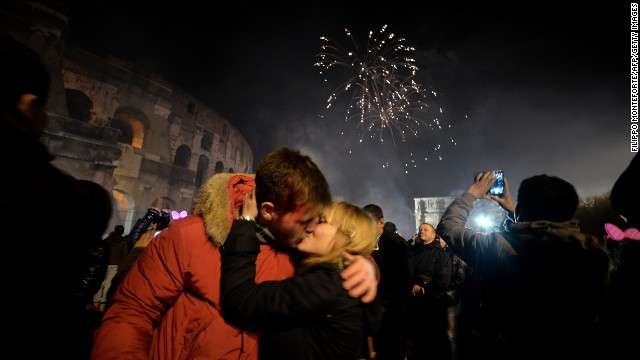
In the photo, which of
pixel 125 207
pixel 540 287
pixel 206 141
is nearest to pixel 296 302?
pixel 540 287

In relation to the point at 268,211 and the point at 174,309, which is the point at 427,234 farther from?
the point at 174,309

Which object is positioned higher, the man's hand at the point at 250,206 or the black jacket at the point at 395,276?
the man's hand at the point at 250,206

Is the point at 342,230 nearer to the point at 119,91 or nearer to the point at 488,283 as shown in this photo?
the point at 488,283

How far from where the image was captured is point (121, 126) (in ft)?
63.9

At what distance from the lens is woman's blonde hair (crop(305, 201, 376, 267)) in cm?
192

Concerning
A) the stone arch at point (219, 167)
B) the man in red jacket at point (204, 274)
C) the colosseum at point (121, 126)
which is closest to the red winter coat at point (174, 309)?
the man in red jacket at point (204, 274)

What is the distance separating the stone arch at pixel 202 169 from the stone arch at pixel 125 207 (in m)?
6.39

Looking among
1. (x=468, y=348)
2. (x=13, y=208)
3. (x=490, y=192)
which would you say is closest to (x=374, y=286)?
(x=13, y=208)

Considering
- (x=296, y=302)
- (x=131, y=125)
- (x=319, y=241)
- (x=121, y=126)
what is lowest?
(x=296, y=302)

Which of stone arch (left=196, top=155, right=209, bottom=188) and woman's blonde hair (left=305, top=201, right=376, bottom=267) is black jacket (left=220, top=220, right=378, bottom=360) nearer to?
woman's blonde hair (left=305, top=201, right=376, bottom=267)

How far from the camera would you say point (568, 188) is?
2.48 metres

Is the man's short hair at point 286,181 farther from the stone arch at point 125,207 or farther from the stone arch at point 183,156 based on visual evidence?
the stone arch at point 183,156

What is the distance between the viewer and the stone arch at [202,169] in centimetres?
2438

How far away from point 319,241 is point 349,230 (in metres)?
0.24
